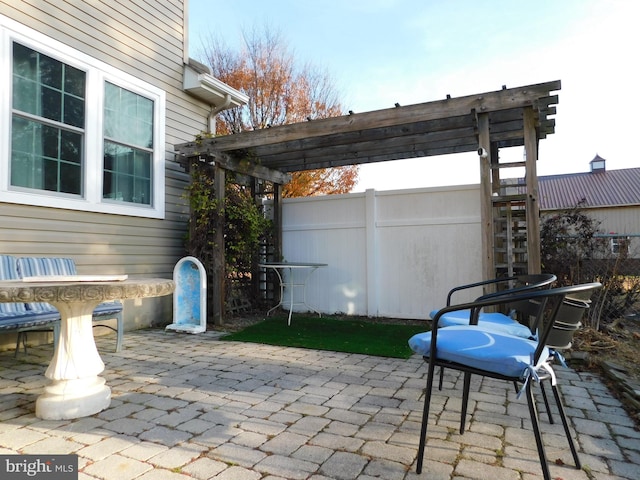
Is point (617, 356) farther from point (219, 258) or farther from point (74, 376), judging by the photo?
point (219, 258)

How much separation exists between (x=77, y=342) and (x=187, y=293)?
8.81 ft

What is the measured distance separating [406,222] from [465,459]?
12.8 ft

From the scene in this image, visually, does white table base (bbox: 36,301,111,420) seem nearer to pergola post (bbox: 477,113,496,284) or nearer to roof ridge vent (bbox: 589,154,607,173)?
pergola post (bbox: 477,113,496,284)

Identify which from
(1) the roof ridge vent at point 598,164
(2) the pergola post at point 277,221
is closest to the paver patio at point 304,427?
(2) the pergola post at point 277,221

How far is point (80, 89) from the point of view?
4.39 metres

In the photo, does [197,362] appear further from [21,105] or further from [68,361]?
[21,105]

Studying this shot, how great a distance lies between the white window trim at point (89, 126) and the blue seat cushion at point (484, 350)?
3.89 metres

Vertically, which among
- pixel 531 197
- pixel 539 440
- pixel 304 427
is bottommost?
pixel 304 427

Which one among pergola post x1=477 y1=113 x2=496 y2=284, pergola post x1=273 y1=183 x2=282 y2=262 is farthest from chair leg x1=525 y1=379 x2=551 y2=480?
pergola post x1=273 y1=183 x2=282 y2=262

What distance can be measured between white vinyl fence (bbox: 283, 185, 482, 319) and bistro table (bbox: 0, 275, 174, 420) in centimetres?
361

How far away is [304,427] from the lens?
208cm

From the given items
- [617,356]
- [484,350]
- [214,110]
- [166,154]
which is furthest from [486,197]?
[214,110]

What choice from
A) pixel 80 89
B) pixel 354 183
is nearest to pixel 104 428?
pixel 80 89

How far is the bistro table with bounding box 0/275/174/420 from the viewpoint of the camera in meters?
2.04
